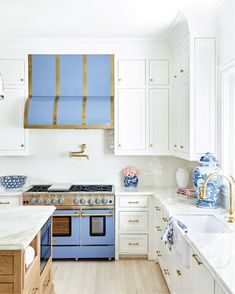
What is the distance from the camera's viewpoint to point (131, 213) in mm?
4484

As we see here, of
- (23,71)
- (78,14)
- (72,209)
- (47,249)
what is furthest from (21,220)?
(23,71)

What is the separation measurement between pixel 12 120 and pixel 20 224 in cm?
242

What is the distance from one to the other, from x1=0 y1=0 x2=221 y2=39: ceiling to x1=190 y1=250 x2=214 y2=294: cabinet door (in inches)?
93.3

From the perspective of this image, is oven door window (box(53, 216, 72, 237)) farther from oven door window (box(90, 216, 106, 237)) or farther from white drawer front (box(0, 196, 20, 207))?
white drawer front (box(0, 196, 20, 207))

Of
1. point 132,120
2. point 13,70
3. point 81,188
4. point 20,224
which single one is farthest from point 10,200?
point 20,224

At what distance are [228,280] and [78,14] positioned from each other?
3052 mm

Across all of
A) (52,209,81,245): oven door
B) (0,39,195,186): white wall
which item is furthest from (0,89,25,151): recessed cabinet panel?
Answer: (52,209,81,245): oven door

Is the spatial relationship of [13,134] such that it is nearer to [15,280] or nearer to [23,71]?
[23,71]

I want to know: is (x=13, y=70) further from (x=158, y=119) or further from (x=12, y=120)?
(x=158, y=119)

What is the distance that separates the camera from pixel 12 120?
4672 millimetres

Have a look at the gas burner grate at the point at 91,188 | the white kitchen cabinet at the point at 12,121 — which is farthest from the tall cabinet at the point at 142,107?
the white kitchen cabinet at the point at 12,121

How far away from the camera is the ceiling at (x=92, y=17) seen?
Answer: 342 cm

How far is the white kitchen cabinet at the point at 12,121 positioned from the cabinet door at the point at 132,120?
4.25 ft

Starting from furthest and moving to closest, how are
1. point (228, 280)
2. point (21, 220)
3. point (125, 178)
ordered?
1. point (125, 178)
2. point (21, 220)
3. point (228, 280)
